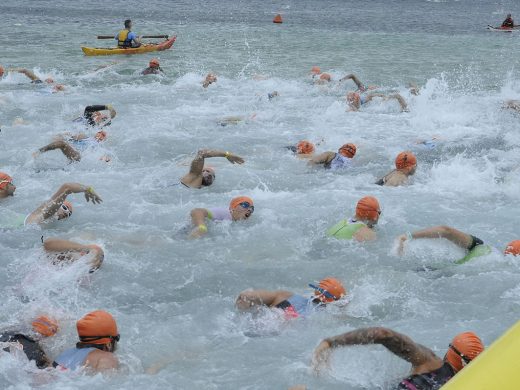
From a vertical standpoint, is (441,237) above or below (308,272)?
above

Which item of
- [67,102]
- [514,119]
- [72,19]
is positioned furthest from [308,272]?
[72,19]

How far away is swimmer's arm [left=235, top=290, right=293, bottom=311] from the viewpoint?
6559mm

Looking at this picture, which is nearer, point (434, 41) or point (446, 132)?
point (446, 132)

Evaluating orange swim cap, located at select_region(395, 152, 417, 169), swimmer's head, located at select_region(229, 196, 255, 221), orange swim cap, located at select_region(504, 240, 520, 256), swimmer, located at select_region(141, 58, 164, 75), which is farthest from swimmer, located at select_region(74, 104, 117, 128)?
orange swim cap, located at select_region(504, 240, 520, 256)

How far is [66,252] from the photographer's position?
7262 mm

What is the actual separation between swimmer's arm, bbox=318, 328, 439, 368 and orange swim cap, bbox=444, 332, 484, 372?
0.53 ft

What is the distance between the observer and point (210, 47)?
28.3m

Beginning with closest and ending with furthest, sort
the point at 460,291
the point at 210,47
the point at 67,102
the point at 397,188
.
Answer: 1. the point at 460,291
2. the point at 397,188
3. the point at 67,102
4. the point at 210,47

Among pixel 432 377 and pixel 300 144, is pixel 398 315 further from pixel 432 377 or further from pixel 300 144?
pixel 300 144

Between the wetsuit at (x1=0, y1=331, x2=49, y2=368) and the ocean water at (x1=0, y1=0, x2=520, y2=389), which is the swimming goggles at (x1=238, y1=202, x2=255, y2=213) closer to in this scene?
the ocean water at (x1=0, y1=0, x2=520, y2=389)

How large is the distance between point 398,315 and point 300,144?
6.10 m

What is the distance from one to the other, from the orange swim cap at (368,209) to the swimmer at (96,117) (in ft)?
25.3

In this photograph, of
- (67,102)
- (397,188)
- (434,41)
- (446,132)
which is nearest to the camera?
(397,188)

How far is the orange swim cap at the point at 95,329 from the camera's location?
214 inches
